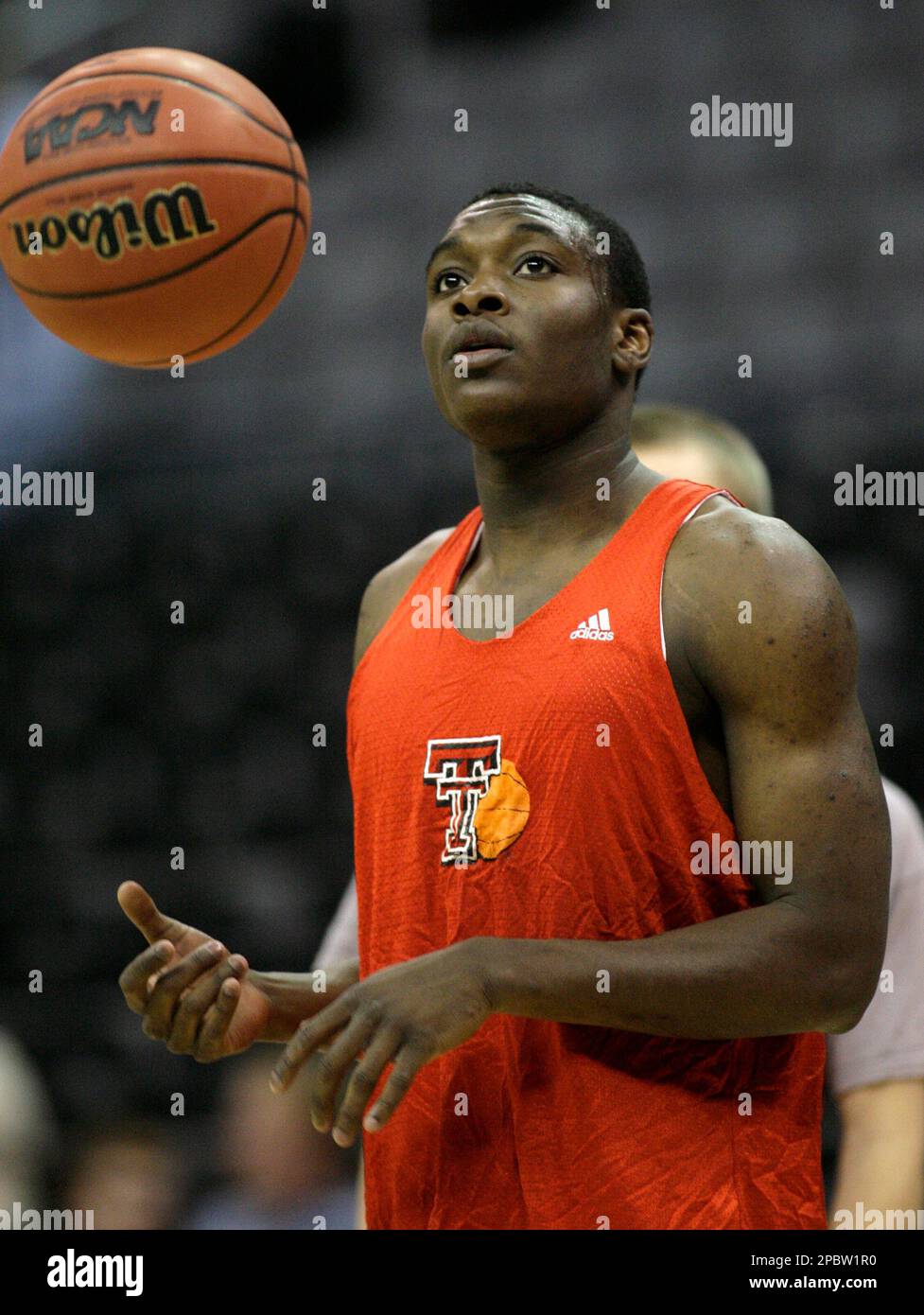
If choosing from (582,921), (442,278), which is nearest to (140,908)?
(582,921)

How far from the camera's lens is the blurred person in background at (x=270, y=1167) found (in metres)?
4.03

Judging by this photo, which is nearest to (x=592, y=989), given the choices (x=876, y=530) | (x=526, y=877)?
(x=526, y=877)

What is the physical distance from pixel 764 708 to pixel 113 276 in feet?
4.18

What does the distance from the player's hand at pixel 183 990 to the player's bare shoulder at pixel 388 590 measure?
51cm

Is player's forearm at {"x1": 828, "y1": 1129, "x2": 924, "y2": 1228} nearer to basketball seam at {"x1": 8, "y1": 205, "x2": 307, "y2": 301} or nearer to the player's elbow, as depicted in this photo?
the player's elbow

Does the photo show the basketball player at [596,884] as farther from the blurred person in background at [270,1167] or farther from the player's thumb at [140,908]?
the blurred person in background at [270,1167]

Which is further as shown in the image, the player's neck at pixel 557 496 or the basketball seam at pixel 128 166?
the basketball seam at pixel 128 166

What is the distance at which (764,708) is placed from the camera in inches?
77.8

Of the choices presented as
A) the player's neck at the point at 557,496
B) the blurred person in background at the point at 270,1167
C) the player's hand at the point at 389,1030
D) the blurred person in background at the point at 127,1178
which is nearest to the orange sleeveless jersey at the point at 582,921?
the player's neck at the point at 557,496

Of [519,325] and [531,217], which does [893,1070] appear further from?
[531,217]

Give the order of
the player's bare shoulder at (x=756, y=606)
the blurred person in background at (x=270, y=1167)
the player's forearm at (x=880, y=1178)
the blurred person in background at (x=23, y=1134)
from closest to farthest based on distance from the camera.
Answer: the player's bare shoulder at (x=756, y=606) → the player's forearm at (x=880, y=1178) → the blurred person in background at (x=270, y=1167) → the blurred person in background at (x=23, y=1134)

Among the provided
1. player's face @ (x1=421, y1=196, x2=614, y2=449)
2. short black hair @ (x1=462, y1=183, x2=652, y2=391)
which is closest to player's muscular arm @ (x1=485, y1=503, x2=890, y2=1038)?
player's face @ (x1=421, y1=196, x2=614, y2=449)
